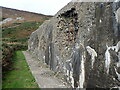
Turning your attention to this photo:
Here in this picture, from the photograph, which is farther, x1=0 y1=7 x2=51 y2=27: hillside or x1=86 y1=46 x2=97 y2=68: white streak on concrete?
x1=0 y1=7 x2=51 y2=27: hillside

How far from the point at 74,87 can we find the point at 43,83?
4.85 ft

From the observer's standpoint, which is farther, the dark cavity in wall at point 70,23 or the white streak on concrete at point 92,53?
the dark cavity in wall at point 70,23

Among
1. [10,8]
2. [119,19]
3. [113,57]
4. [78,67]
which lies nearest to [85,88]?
[78,67]

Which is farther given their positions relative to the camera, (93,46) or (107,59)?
(93,46)

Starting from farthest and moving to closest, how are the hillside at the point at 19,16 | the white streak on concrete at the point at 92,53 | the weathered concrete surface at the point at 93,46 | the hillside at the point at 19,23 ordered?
the hillside at the point at 19,16 → the hillside at the point at 19,23 → the white streak on concrete at the point at 92,53 → the weathered concrete surface at the point at 93,46

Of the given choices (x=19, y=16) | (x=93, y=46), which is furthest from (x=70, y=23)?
(x=19, y=16)

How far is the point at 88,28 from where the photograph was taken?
18.4 feet

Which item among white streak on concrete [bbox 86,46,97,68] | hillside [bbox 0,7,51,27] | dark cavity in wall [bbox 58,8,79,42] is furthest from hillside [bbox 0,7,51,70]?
white streak on concrete [bbox 86,46,97,68]

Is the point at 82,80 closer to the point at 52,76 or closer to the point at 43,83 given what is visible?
the point at 43,83

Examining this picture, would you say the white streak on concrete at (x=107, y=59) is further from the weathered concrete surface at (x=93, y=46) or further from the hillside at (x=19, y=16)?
the hillside at (x=19, y=16)

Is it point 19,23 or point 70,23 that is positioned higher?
point 19,23

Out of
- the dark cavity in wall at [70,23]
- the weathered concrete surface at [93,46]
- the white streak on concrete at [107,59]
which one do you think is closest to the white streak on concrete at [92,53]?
the weathered concrete surface at [93,46]

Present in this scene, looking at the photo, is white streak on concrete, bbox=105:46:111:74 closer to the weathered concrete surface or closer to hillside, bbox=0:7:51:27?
the weathered concrete surface

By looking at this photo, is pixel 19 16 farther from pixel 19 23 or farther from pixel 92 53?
pixel 92 53
